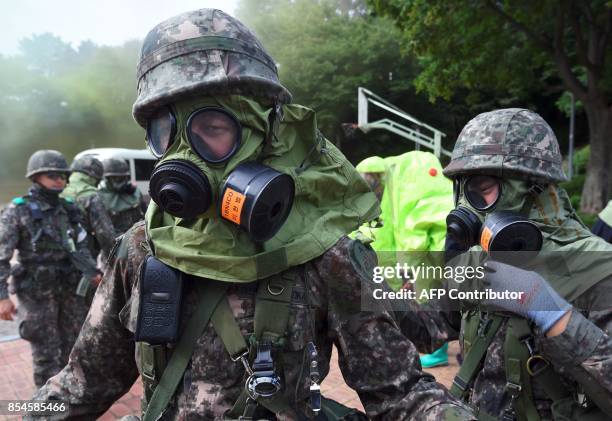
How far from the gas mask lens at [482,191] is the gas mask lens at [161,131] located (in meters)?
1.54

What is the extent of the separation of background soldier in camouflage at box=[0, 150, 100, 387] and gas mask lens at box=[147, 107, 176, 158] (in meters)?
3.69

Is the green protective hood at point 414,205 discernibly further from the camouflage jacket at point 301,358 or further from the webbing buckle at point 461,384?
the camouflage jacket at point 301,358

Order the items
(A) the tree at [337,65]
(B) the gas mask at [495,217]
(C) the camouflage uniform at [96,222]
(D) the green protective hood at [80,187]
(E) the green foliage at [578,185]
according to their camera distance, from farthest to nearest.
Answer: (A) the tree at [337,65] → (E) the green foliage at [578,185] → (D) the green protective hood at [80,187] → (C) the camouflage uniform at [96,222] → (B) the gas mask at [495,217]

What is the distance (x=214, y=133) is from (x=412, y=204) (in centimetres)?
342

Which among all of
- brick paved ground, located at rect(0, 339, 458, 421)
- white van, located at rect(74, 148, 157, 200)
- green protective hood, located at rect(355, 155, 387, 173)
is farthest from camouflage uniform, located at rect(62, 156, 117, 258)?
white van, located at rect(74, 148, 157, 200)

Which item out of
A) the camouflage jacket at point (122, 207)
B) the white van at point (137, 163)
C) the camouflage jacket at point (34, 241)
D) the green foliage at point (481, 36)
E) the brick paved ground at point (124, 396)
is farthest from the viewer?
the white van at point (137, 163)

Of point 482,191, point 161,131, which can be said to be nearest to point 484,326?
point 482,191

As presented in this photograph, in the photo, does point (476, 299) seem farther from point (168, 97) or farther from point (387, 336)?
point (168, 97)

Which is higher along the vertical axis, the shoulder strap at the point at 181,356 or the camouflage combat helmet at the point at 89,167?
the camouflage combat helmet at the point at 89,167

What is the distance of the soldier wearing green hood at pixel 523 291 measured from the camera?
170cm

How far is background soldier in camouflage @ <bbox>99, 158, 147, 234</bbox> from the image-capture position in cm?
689

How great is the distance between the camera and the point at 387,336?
1486 mm

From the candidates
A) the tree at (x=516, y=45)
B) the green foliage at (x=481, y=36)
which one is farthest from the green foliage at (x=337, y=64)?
the tree at (x=516, y=45)

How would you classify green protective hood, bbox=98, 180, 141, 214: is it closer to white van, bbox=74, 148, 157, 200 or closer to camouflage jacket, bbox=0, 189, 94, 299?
camouflage jacket, bbox=0, 189, 94, 299
